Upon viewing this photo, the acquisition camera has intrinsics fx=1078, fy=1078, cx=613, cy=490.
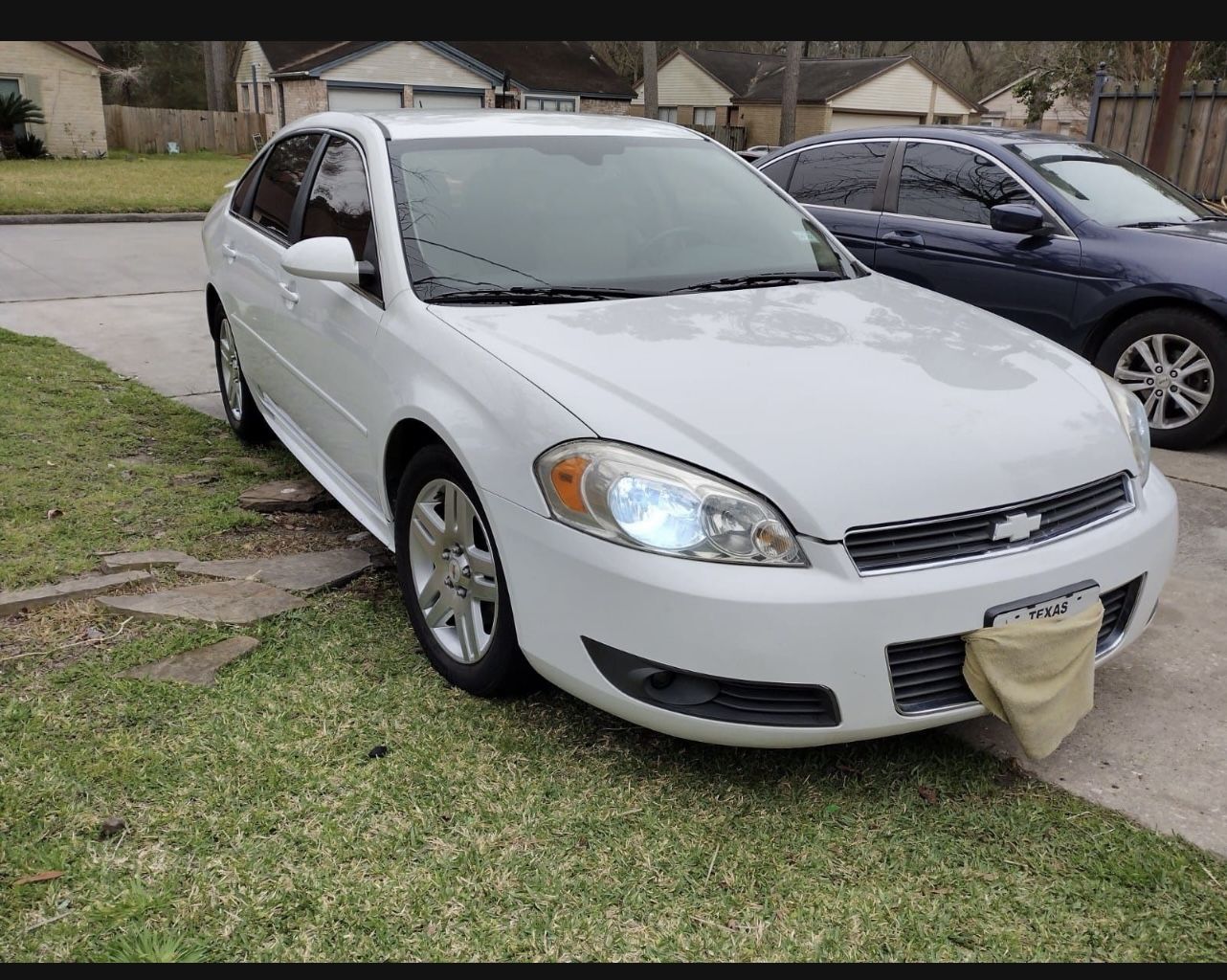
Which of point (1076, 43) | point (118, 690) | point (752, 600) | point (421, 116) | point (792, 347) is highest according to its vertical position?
point (1076, 43)

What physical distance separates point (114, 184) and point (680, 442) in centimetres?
2279

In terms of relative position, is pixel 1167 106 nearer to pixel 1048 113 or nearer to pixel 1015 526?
pixel 1015 526

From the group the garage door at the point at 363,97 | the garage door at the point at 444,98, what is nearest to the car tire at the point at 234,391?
the garage door at the point at 363,97

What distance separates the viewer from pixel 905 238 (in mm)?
6582

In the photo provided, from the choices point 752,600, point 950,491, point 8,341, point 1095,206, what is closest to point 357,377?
point 752,600

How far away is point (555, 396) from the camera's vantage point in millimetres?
2725

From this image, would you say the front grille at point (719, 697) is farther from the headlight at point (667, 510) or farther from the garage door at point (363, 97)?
the garage door at point (363, 97)

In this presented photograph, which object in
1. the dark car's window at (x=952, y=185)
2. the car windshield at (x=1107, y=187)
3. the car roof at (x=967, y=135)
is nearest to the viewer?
the car windshield at (x=1107, y=187)

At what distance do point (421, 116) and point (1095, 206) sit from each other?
4.04 meters

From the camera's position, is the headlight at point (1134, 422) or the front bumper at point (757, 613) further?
the headlight at point (1134, 422)

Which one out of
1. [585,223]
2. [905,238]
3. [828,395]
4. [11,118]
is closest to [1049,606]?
[828,395]

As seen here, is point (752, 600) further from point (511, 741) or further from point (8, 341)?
point (8, 341)

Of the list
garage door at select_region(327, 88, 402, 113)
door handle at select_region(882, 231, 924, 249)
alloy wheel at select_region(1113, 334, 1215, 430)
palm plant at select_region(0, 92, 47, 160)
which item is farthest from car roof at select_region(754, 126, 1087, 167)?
garage door at select_region(327, 88, 402, 113)

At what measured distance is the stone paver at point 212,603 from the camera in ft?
12.0
